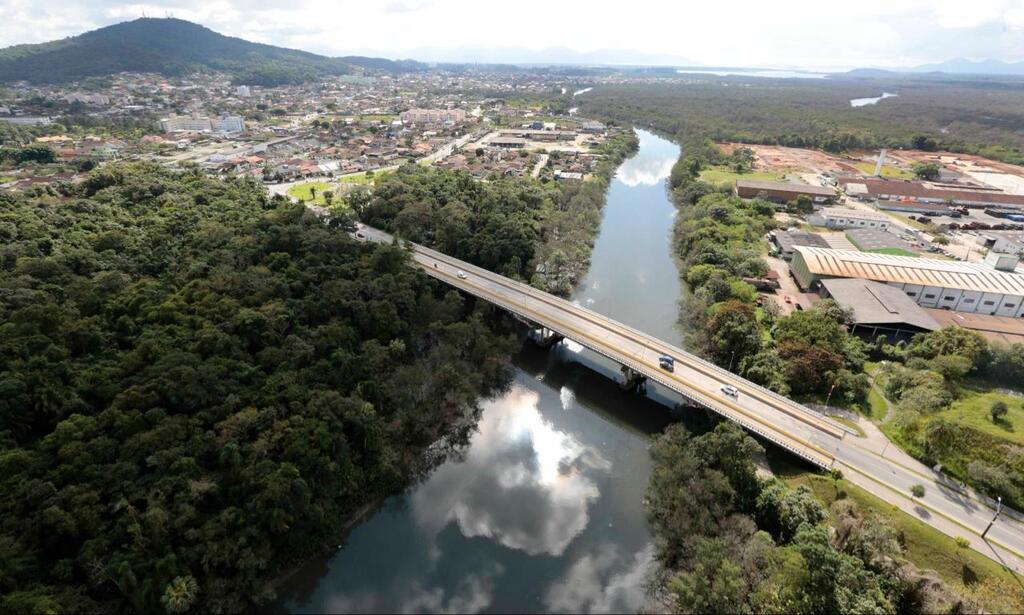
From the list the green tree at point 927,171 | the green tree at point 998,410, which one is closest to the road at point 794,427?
the green tree at point 998,410

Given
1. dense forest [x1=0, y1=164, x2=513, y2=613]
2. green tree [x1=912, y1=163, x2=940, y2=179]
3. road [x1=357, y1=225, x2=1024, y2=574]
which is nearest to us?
dense forest [x1=0, y1=164, x2=513, y2=613]

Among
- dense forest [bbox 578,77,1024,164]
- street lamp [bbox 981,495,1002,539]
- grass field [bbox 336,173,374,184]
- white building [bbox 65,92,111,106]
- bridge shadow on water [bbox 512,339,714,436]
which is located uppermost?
white building [bbox 65,92,111,106]

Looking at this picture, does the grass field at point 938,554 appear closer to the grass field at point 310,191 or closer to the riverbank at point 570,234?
the riverbank at point 570,234

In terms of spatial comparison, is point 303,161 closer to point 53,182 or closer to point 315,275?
point 53,182

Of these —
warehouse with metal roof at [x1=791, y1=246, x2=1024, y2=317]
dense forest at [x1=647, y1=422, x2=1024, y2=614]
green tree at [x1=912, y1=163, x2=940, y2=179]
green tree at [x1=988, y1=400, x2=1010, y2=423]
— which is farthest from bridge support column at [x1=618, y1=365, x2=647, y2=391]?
green tree at [x1=912, y1=163, x2=940, y2=179]

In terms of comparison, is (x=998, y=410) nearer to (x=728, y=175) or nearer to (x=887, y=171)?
(x=728, y=175)

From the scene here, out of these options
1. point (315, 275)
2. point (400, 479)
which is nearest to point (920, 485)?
point (400, 479)

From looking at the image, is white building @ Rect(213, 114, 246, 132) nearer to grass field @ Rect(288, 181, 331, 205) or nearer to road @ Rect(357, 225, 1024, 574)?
grass field @ Rect(288, 181, 331, 205)

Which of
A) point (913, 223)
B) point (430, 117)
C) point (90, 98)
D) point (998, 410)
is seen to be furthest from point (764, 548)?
→ point (90, 98)
